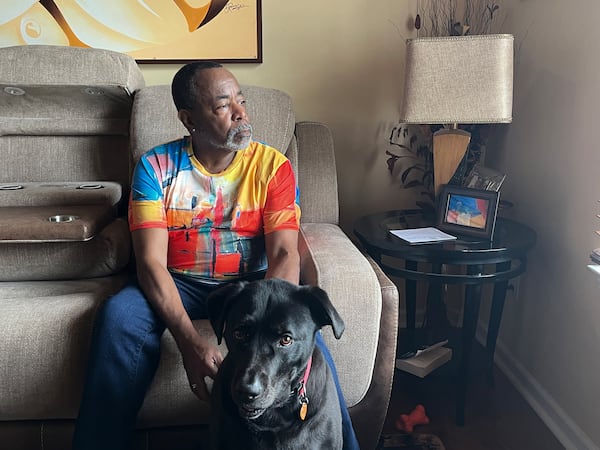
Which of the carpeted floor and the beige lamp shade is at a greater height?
the beige lamp shade

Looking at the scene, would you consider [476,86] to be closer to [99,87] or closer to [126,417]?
[99,87]

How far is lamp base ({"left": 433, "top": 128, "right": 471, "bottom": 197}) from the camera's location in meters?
1.95

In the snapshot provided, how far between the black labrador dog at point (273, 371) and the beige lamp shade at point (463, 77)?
36.6 inches

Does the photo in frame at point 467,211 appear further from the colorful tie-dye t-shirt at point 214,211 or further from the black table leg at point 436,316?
the colorful tie-dye t-shirt at point 214,211

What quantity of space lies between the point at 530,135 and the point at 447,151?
291 mm

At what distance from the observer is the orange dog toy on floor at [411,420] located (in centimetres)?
177

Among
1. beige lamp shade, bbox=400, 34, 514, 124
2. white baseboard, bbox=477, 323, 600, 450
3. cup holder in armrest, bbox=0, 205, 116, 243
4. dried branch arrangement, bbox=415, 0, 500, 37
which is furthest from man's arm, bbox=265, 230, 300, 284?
dried branch arrangement, bbox=415, 0, 500, 37

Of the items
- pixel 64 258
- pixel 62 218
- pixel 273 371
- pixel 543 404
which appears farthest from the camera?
pixel 543 404

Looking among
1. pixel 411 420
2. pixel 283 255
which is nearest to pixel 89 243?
pixel 283 255

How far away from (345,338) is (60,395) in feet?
2.34

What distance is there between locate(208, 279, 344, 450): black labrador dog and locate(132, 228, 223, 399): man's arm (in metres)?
0.14

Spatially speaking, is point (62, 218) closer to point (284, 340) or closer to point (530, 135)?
point (284, 340)

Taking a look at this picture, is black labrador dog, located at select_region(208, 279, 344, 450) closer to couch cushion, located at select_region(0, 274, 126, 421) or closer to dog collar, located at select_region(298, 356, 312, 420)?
dog collar, located at select_region(298, 356, 312, 420)

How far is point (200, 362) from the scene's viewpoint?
4.28 ft
